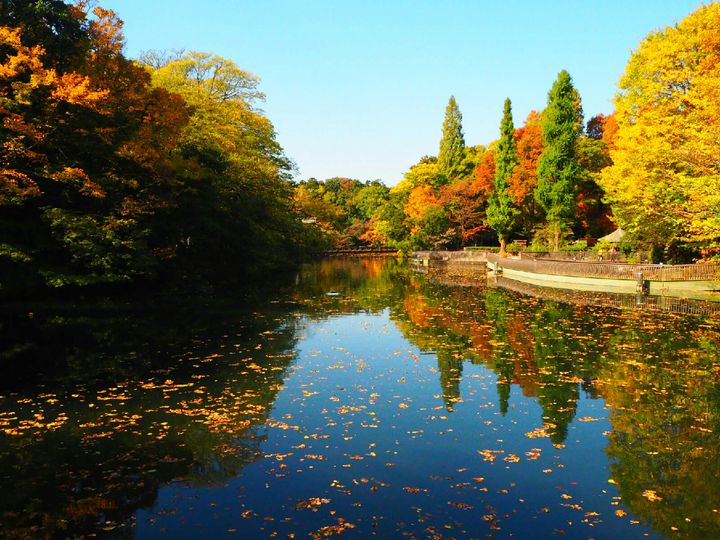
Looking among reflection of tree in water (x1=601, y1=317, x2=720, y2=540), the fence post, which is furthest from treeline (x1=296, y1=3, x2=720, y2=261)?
reflection of tree in water (x1=601, y1=317, x2=720, y2=540)

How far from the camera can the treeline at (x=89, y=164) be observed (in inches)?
787

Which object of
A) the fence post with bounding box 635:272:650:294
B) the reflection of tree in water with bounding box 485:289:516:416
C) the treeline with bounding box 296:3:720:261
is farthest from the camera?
the fence post with bounding box 635:272:650:294

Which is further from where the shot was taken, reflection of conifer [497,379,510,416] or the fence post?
the fence post

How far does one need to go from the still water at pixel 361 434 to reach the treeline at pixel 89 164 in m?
5.82

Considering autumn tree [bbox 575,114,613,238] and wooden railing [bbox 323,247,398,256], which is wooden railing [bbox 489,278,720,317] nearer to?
autumn tree [bbox 575,114,613,238]

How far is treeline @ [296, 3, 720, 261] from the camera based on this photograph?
27.8 m

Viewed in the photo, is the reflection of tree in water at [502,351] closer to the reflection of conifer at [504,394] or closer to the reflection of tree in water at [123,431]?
the reflection of conifer at [504,394]

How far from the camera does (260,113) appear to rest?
4609 cm

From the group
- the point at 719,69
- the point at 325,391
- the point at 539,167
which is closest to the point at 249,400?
the point at 325,391

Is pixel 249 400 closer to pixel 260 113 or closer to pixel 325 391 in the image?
pixel 325 391

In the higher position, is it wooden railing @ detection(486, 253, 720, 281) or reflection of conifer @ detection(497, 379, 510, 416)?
wooden railing @ detection(486, 253, 720, 281)

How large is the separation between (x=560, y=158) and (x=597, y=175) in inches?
401

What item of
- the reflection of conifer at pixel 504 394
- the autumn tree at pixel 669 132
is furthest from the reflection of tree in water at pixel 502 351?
the autumn tree at pixel 669 132

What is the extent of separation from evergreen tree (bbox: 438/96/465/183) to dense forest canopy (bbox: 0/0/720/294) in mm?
32973
